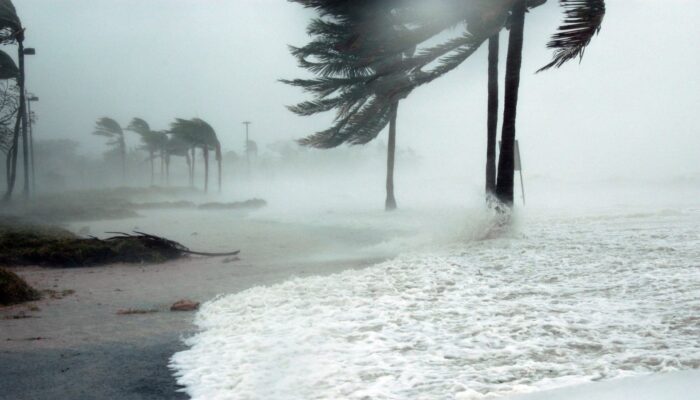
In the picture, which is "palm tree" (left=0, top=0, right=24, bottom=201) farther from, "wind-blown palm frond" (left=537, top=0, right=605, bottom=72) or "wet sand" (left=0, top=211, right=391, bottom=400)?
"wind-blown palm frond" (left=537, top=0, right=605, bottom=72)

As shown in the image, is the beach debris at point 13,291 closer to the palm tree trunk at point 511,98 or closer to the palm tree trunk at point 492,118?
the palm tree trunk at point 511,98

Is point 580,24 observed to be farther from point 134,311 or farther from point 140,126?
point 140,126

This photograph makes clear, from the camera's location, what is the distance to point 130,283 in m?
7.71

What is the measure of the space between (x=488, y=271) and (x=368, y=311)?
244 centimetres

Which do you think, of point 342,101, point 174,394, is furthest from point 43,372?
point 342,101

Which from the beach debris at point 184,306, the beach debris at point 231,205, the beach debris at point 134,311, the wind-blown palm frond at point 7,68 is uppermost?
the wind-blown palm frond at point 7,68

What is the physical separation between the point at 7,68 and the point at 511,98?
63.8 feet

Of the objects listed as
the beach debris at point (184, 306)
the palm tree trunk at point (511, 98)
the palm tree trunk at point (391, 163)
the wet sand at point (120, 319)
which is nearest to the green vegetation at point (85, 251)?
the wet sand at point (120, 319)

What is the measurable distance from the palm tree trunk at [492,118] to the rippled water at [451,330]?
6377 millimetres

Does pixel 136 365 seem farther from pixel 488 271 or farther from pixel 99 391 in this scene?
pixel 488 271

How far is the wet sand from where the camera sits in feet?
11.1

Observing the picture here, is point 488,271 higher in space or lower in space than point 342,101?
lower

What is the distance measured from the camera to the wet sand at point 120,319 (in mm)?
3371

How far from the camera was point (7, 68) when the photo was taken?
72.7 feet
